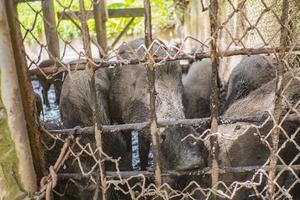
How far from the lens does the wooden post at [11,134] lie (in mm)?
1728

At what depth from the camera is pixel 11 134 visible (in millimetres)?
1803

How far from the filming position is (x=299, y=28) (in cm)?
254

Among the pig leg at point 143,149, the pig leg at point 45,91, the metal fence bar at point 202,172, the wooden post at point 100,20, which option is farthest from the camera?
the wooden post at point 100,20

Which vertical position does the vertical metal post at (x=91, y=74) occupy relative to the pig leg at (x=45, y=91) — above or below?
above

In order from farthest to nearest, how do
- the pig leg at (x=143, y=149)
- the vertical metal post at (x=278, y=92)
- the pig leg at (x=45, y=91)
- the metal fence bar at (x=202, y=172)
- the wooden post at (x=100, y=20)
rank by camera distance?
the wooden post at (x=100, y=20) → the pig leg at (x=45, y=91) → the pig leg at (x=143, y=149) → the metal fence bar at (x=202, y=172) → the vertical metal post at (x=278, y=92)

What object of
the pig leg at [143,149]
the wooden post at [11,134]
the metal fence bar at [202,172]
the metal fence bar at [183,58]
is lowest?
the pig leg at [143,149]

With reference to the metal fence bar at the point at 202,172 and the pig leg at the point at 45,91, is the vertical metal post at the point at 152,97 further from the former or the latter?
the pig leg at the point at 45,91

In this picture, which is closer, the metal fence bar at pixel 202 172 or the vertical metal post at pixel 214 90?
the vertical metal post at pixel 214 90

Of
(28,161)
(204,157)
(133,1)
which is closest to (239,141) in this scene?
(204,157)

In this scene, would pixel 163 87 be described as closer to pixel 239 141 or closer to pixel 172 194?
pixel 239 141

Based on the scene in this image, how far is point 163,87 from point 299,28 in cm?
121

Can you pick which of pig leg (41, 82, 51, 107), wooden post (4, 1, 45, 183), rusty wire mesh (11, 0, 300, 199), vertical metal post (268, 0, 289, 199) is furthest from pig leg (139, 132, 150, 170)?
pig leg (41, 82, 51, 107)

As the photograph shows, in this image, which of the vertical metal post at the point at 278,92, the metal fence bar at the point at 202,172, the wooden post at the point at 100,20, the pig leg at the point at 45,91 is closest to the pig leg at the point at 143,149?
the metal fence bar at the point at 202,172

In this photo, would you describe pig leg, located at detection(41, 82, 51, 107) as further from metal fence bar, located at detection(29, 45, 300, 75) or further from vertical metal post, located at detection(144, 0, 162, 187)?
vertical metal post, located at detection(144, 0, 162, 187)
